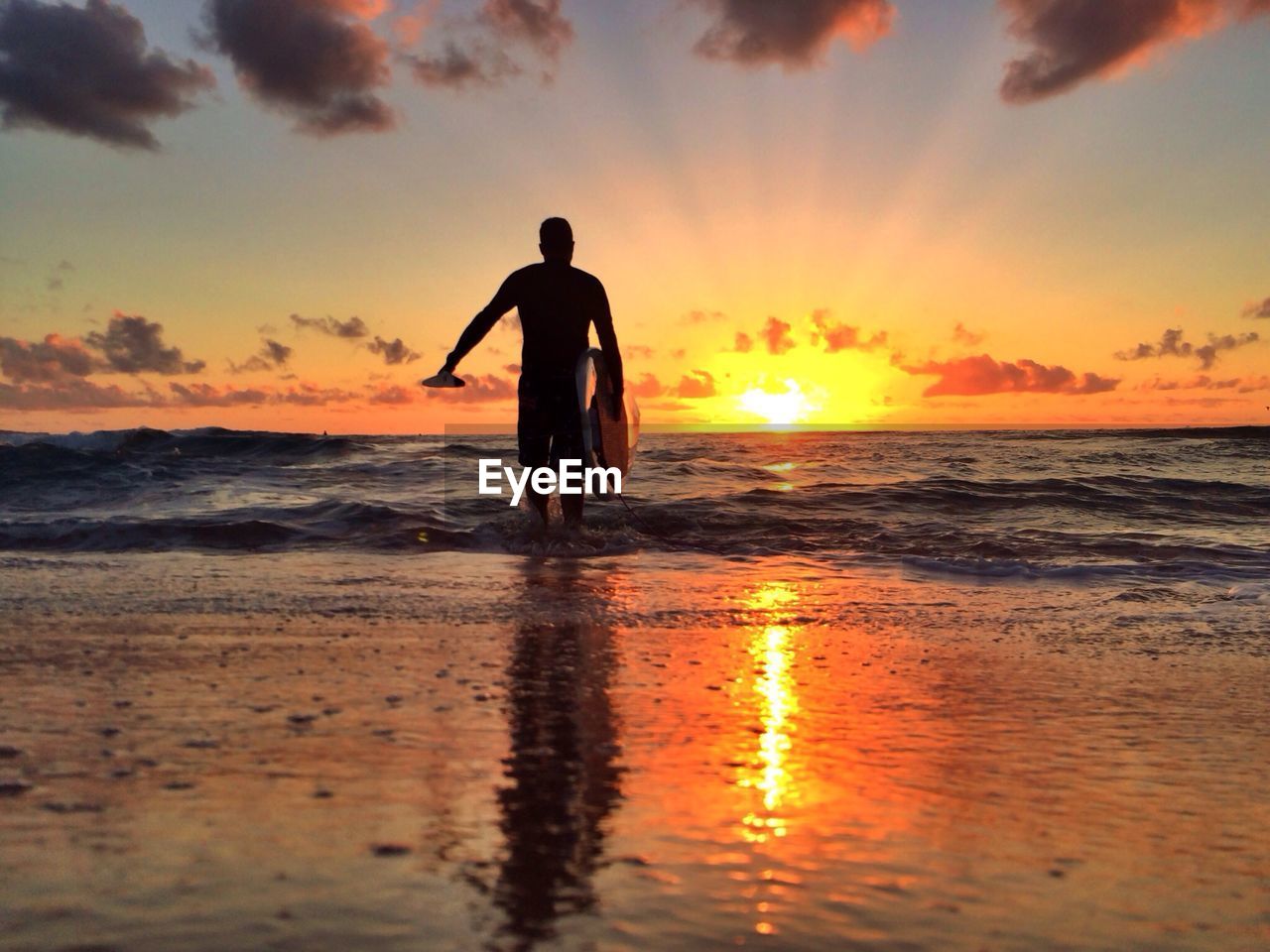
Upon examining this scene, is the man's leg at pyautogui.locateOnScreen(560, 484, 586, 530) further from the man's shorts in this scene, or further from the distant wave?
the man's shorts

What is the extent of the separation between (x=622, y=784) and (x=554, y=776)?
15cm

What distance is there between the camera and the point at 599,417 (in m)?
7.48

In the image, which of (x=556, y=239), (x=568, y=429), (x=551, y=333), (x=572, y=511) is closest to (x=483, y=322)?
(x=551, y=333)

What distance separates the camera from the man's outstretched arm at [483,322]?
7.44 metres

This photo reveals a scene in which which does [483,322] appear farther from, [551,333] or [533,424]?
[533,424]

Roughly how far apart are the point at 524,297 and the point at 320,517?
10.6 feet

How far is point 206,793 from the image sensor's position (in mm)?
1895

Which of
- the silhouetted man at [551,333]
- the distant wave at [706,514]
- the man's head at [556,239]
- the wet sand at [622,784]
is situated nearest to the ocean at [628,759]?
the wet sand at [622,784]

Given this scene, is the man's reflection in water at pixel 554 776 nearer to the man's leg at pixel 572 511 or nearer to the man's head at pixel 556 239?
the man's leg at pixel 572 511

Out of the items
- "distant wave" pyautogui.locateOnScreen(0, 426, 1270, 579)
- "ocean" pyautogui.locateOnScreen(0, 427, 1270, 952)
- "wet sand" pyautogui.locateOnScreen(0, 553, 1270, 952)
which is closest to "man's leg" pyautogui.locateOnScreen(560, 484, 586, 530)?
"distant wave" pyautogui.locateOnScreen(0, 426, 1270, 579)

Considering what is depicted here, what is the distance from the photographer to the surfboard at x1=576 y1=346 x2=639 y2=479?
24.2 feet

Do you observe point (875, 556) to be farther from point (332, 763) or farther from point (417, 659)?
point (332, 763)

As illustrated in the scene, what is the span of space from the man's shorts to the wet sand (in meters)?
3.44

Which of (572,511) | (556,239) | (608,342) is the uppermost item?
(556,239)
